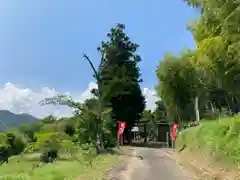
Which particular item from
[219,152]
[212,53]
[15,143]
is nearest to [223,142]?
[219,152]

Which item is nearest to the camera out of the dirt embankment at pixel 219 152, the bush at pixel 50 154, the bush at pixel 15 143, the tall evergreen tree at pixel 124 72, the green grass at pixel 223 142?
the dirt embankment at pixel 219 152

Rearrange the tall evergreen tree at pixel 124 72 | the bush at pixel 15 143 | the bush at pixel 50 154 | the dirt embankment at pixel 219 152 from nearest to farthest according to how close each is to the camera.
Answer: the dirt embankment at pixel 219 152, the bush at pixel 50 154, the bush at pixel 15 143, the tall evergreen tree at pixel 124 72

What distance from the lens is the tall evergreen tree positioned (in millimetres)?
54562

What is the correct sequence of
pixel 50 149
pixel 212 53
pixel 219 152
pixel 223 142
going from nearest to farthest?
pixel 223 142
pixel 219 152
pixel 212 53
pixel 50 149

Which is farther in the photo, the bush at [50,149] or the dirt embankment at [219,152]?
the bush at [50,149]

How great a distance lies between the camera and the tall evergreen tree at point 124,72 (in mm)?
54562

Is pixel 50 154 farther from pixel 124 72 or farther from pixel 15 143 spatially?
pixel 124 72

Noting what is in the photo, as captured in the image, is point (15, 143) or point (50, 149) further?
point (15, 143)

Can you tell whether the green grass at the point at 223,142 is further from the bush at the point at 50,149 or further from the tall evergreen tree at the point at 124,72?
the tall evergreen tree at the point at 124,72

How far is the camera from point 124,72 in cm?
5422

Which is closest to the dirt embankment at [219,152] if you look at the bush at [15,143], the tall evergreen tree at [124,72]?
the bush at [15,143]

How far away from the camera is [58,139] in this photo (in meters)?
25.7

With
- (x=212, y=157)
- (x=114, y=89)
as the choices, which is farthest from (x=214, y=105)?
(x=212, y=157)

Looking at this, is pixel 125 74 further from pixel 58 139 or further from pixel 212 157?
pixel 212 157
